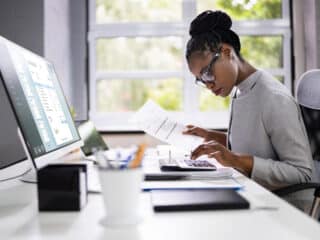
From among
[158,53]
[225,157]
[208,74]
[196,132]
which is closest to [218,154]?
[225,157]

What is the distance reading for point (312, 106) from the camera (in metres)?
1.68

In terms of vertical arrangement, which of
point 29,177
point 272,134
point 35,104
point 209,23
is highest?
point 209,23

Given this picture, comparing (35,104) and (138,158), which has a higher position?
(35,104)

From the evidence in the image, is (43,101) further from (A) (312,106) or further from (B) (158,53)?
(B) (158,53)

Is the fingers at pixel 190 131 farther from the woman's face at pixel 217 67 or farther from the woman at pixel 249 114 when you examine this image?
the woman's face at pixel 217 67

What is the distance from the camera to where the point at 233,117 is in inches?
68.5

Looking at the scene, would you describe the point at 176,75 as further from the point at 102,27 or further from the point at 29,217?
the point at 29,217

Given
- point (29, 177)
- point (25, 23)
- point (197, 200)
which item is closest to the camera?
point (197, 200)

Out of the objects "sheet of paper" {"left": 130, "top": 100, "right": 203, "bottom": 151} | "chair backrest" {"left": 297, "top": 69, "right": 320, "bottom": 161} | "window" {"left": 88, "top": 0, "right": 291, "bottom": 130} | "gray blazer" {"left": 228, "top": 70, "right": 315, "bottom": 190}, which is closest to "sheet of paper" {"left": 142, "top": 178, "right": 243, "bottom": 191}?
"gray blazer" {"left": 228, "top": 70, "right": 315, "bottom": 190}

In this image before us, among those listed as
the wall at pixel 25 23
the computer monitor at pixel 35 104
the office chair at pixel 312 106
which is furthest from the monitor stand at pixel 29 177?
the wall at pixel 25 23

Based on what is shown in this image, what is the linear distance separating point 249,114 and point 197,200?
0.83 m

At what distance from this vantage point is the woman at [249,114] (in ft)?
4.53

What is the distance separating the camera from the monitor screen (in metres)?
0.87

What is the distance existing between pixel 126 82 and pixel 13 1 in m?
1.09
